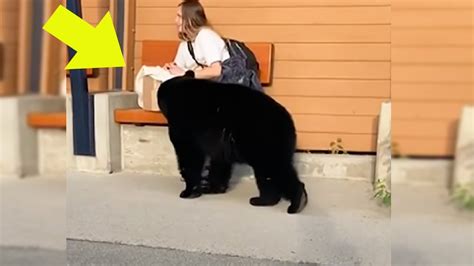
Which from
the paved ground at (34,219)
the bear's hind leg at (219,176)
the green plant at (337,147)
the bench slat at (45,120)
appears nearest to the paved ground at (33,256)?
the paved ground at (34,219)

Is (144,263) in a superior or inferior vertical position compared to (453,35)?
inferior

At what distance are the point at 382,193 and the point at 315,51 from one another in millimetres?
518

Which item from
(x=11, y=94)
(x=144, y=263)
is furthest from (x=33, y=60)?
(x=144, y=263)

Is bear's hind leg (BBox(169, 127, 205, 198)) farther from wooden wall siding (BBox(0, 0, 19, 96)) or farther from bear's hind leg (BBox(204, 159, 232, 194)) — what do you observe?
wooden wall siding (BBox(0, 0, 19, 96))

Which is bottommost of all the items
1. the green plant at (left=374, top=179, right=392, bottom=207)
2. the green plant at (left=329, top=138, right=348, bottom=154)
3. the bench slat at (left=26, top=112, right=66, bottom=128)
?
the green plant at (left=374, top=179, right=392, bottom=207)

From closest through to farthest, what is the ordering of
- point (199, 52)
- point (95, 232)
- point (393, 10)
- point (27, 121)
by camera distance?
point (27, 121), point (393, 10), point (199, 52), point (95, 232)

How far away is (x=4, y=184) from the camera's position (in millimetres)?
1892

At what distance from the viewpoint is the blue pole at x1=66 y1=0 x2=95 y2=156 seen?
2.10 m

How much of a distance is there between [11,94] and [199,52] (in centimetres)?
65

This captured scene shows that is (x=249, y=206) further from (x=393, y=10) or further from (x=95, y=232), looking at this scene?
(x=393, y=10)

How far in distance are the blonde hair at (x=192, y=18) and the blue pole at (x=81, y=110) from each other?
0.34m

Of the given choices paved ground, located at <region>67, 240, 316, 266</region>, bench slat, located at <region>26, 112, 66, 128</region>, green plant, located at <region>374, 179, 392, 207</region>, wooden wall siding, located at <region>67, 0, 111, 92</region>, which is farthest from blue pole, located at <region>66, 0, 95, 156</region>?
green plant, located at <region>374, 179, 392, 207</region>

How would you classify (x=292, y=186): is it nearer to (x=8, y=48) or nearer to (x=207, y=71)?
(x=207, y=71)

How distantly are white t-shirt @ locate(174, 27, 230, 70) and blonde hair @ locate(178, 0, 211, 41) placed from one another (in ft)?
0.05
